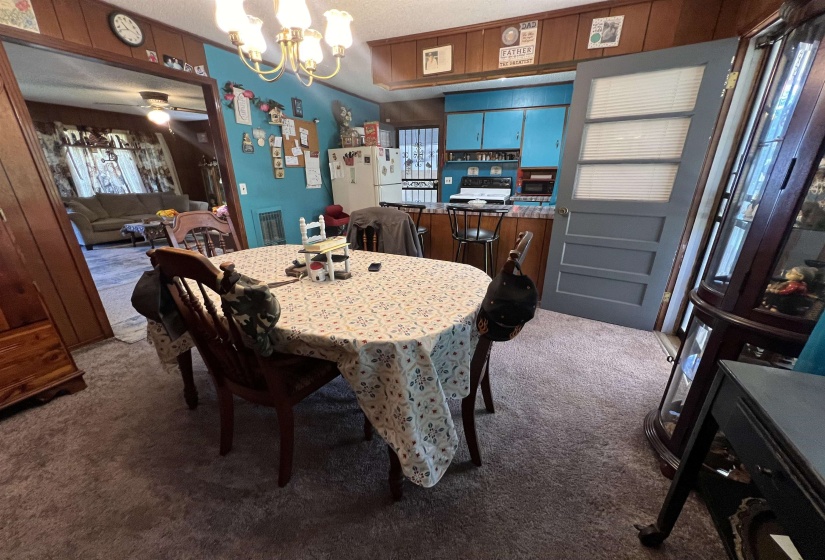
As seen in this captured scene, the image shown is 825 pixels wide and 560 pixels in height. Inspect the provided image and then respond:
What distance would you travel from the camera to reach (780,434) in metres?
0.61

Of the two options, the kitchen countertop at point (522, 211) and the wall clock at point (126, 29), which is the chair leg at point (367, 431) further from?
the wall clock at point (126, 29)

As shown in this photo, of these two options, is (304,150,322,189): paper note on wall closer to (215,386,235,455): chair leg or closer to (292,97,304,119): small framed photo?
(292,97,304,119): small framed photo

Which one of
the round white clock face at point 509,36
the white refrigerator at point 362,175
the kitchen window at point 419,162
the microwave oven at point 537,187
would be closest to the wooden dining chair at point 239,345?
the round white clock face at point 509,36

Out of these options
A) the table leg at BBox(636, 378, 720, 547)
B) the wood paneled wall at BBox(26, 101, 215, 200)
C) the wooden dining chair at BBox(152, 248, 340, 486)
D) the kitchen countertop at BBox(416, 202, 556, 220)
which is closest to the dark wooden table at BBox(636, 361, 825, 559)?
the table leg at BBox(636, 378, 720, 547)

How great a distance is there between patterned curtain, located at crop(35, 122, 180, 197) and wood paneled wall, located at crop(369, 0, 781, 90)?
5924 mm

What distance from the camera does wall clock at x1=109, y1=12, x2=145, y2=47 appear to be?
2.19 metres

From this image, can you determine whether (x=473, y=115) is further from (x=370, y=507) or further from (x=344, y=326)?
(x=370, y=507)

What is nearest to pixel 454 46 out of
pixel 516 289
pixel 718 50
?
pixel 718 50

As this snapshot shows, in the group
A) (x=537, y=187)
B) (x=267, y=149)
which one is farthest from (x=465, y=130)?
(x=267, y=149)

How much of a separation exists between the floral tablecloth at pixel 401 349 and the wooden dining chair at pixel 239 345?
0.45ft

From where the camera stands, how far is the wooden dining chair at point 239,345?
0.83 m

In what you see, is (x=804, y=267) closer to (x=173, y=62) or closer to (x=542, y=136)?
(x=173, y=62)

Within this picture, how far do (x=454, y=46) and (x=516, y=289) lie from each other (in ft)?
8.69

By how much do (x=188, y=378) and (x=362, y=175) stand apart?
3359 mm
